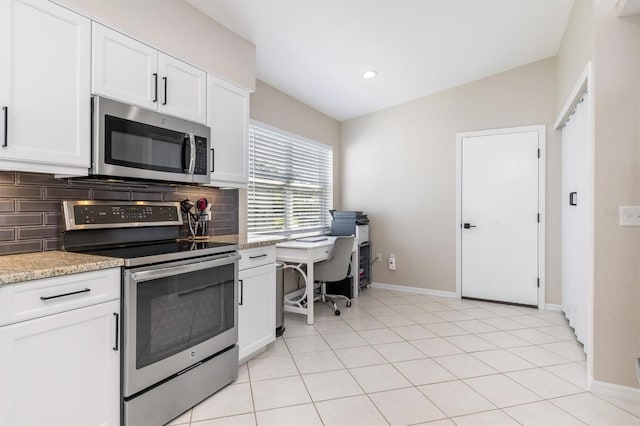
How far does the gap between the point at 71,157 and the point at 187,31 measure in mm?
1232

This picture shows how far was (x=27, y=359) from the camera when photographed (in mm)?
1312

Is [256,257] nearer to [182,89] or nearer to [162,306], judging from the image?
[162,306]

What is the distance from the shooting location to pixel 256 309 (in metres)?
2.55

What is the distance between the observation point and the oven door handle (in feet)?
5.43

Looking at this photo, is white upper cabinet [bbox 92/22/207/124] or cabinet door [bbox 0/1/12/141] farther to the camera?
white upper cabinet [bbox 92/22/207/124]

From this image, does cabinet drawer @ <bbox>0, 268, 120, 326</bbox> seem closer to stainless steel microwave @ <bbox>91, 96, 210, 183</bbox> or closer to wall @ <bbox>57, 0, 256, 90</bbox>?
stainless steel microwave @ <bbox>91, 96, 210, 183</bbox>

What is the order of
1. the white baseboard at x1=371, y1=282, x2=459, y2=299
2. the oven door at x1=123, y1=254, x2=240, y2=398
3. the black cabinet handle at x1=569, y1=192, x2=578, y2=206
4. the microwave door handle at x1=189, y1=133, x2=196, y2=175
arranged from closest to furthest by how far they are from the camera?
1. the oven door at x1=123, y1=254, x2=240, y2=398
2. the microwave door handle at x1=189, y1=133, x2=196, y2=175
3. the black cabinet handle at x1=569, y1=192, x2=578, y2=206
4. the white baseboard at x1=371, y1=282, x2=459, y2=299

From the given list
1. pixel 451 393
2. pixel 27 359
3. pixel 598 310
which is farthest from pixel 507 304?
→ pixel 27 359

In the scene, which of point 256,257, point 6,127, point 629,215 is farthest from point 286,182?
point 629,215

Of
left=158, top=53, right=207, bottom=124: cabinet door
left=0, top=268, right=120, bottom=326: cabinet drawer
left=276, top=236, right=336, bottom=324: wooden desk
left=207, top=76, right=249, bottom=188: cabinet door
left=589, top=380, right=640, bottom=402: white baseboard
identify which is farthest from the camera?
left=276, top=236, right=336, bottom=324: wooden desk

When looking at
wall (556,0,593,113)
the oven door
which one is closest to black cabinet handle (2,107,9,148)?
the oven door

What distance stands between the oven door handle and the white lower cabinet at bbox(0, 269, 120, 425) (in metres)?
0.10

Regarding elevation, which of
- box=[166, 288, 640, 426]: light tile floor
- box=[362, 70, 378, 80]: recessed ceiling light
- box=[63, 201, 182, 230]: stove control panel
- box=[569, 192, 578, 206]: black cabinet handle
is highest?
box=[362, 70, 378, 80]: recessed ceiling light

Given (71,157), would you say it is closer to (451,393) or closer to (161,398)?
(161,398)
